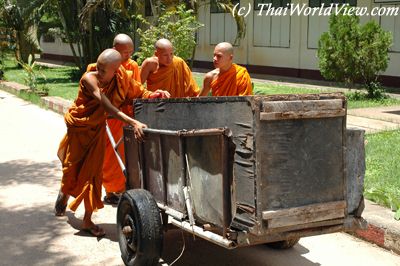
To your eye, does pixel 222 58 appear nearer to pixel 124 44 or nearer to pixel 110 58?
pixel 124 44

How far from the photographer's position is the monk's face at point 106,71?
4635 mm

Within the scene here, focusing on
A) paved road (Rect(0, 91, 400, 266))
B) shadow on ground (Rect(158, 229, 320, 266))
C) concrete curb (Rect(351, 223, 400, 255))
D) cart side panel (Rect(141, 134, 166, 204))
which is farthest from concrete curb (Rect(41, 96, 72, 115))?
concrete curb (Rect(351, 223, 400, 255))

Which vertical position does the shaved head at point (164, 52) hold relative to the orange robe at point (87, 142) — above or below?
above

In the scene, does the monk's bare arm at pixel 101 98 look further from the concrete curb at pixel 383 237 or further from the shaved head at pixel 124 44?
the concrete curb at pixel 383 237

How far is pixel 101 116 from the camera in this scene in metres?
4.86

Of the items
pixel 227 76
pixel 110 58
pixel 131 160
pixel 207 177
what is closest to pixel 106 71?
pixel 110 58

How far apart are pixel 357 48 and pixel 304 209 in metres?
9.44

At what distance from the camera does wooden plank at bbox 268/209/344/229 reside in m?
3.19

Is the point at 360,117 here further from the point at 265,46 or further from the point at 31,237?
the point at 265,46

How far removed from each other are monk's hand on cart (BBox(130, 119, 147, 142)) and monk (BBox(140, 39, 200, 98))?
1.76 meters

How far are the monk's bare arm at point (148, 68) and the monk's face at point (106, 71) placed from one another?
1.13 meters

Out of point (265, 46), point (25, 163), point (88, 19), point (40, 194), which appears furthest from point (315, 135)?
point (265, 46)

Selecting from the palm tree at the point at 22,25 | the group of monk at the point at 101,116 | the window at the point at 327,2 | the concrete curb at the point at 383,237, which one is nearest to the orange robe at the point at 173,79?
the group of monk at the point at 101,116

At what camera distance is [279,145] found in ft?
10.5
